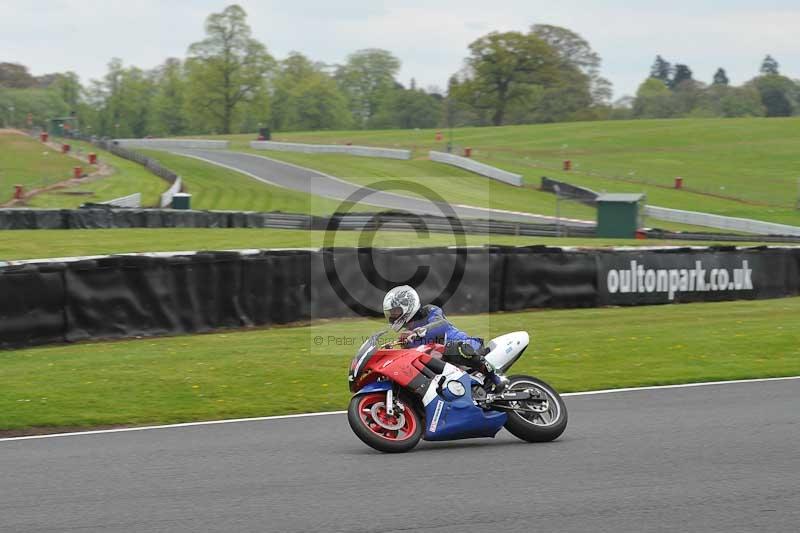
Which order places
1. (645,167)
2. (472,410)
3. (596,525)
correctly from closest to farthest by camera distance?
(596,525) → (472,410) → (645,167)

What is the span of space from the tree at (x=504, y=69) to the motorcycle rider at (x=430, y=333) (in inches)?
Answer: 4035

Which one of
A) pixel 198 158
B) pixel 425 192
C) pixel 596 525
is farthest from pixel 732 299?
pixel 198 158

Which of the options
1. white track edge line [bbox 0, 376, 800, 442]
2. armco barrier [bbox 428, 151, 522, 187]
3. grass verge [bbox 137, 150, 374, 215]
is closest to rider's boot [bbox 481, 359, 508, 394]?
white track edge line [bbox 0, 376, 800, 442]

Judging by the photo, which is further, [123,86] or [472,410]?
[123,86]

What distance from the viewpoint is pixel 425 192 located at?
196 feet

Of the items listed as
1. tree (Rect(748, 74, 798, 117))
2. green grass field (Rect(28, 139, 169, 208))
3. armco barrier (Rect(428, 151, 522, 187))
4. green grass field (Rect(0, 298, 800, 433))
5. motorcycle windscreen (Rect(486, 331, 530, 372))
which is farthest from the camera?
tree (Rect(748, 74, 798, 117))

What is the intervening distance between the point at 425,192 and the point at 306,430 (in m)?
49.5

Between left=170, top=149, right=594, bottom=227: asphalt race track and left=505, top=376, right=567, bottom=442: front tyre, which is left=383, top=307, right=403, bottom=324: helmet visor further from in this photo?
left=170, top=149, right=594, bottom=227: asphalt race track

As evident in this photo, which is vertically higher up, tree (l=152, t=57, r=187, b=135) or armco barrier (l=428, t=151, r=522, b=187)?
tree (l=152, t=57, r=187, b=135)

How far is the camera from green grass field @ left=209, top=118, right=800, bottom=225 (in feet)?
185

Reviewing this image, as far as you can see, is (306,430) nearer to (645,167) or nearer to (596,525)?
(596,525)

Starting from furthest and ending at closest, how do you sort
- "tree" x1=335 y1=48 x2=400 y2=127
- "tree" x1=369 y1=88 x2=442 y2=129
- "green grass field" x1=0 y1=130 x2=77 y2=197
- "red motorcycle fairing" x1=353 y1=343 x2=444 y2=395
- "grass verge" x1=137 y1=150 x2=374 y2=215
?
1. "tree" x1=335 y1=48 x2=400 y2=127
2. "tree" x1=369 y1=88 x2=442 y2=129
3. "green grass field" x1=0 y1=130 x2=77 y2=197
4. "grass verge" x1=137 y1=150 x2=374 y2=215
5. "red motorcycle fairing" x1=353 y1=343 x2=444 y2=395

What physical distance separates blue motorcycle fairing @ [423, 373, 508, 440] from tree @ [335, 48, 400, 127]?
14568cm

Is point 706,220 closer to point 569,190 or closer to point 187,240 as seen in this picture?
point 569,190
